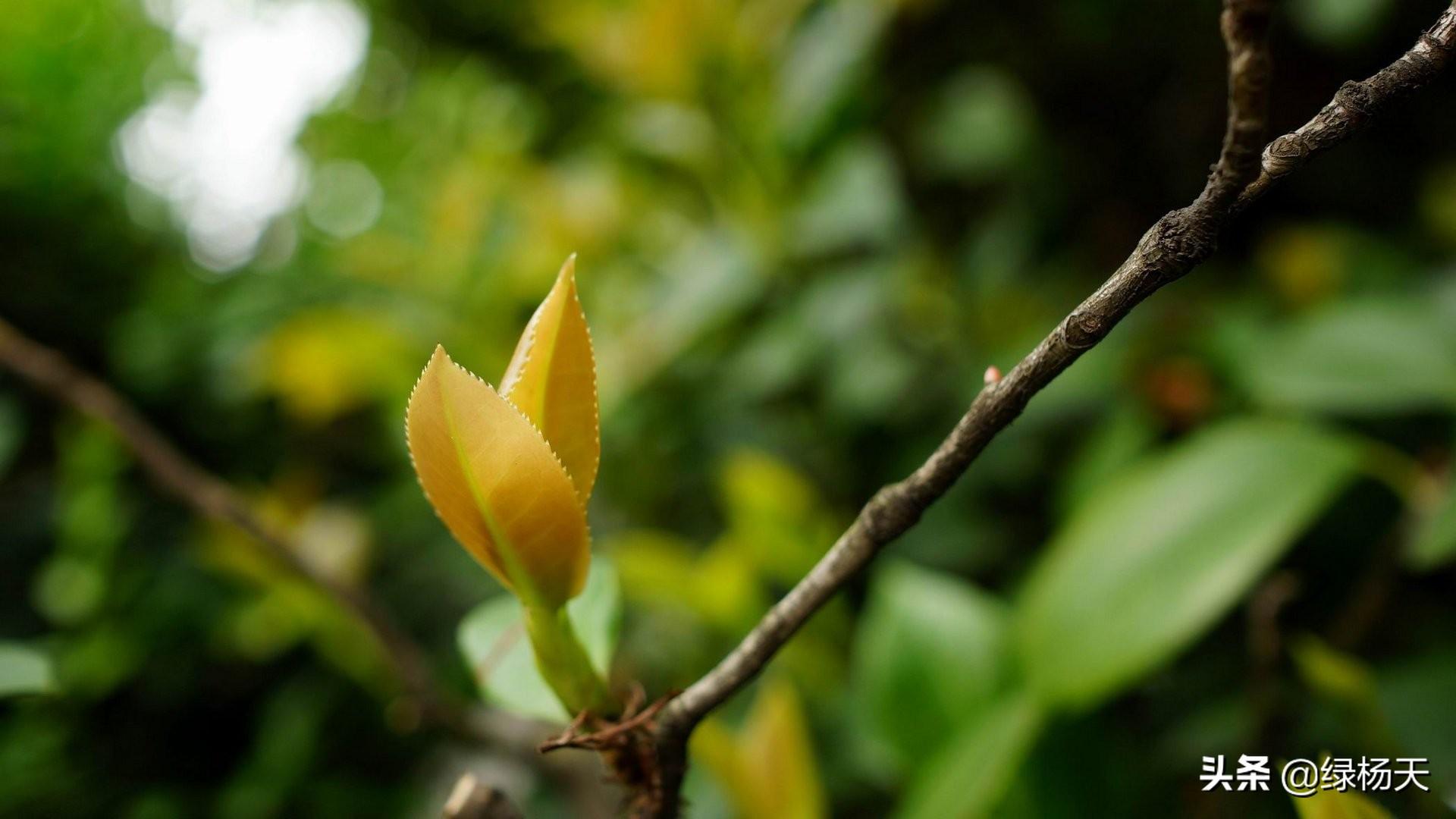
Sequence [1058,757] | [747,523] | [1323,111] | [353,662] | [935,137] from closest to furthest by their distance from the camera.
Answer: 1. [1323,111]
2. [1058,757]
3. [747,523]
4. [353,662]
5. [935,137]

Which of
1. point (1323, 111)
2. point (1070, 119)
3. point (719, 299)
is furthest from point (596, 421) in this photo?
point (1070, 119)

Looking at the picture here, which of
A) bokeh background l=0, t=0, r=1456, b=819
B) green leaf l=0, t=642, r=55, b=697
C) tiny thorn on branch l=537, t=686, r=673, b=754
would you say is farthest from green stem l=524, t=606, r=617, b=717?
bokeh background l=0, t=0, r=1456, b=819

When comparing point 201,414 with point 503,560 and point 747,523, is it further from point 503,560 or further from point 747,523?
point 503,560

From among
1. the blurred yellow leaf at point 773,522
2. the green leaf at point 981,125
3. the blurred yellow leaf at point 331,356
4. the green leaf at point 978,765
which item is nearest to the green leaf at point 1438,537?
the green leaf at point 978,765

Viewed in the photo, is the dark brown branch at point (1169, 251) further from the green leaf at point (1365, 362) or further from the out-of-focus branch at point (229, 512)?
the green leaf at point (1365, 362)

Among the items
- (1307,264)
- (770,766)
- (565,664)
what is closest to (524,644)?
(565,664)

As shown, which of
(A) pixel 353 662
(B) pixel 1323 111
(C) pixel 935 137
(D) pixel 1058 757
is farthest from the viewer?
(C) pixel 935 137
